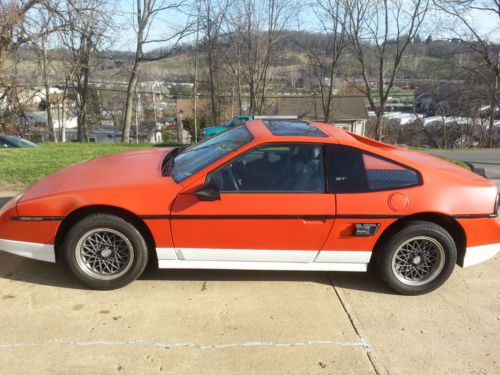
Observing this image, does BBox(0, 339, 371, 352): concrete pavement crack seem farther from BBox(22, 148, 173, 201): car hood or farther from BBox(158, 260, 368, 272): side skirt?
BBox(22, 148, 173, 201): car hood

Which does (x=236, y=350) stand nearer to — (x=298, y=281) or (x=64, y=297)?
(x=298, y=281)

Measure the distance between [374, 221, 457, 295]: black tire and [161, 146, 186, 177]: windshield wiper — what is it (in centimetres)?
190

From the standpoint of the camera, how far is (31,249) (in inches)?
131

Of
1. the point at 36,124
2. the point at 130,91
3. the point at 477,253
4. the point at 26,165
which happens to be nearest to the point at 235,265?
the point at 477,253

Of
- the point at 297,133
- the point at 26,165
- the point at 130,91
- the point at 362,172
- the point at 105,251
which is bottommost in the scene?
the point at 105,251

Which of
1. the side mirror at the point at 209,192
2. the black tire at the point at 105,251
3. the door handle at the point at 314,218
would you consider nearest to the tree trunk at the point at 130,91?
the black tire at the point at 105,251

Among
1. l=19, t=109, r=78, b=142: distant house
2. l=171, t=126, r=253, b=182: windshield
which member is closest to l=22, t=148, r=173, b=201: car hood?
l=171, t=126, r=253, b=182: windshield

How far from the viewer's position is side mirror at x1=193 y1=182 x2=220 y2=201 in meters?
3.18

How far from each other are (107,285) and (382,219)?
7.53 ft

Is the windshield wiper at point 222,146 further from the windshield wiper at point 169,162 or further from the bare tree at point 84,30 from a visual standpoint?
the bare tree at point 84,30

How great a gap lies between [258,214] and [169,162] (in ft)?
3.59

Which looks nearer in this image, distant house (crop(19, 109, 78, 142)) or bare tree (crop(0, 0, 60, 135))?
bare tree (crop(0, 0, 60, 135))

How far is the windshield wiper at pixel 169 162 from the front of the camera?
356 centimetres

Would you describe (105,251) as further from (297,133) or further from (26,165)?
(26,165)
